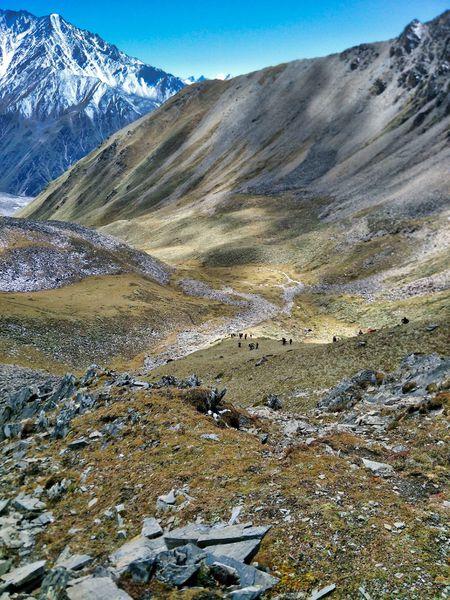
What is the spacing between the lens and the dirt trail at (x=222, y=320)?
195ft

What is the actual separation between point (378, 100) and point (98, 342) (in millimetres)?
160399

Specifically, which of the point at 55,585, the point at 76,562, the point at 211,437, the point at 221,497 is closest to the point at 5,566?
the point at 76,562

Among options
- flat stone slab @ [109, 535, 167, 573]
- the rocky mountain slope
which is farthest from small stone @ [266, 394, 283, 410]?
the rocky mountain slope

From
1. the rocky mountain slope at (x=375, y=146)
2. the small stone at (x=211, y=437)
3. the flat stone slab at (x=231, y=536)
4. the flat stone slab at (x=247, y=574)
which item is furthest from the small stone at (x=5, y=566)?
the rocky mountain slope at (x=375, y=146)

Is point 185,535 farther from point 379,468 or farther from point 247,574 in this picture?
point 379,468

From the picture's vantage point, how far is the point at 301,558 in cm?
1098

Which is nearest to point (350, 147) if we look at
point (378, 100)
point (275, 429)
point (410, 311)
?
point (378, 100)

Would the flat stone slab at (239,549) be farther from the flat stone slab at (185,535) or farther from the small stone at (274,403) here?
the small stone at (274,403)

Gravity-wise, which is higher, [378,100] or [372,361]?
[378,100]

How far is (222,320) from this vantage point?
74.6 metres

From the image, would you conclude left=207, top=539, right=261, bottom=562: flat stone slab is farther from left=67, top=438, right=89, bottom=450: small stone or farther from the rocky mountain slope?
the rocky mountain slope

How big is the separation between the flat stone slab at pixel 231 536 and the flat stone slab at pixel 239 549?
144 mm

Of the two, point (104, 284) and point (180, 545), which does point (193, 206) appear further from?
point (180, 545)

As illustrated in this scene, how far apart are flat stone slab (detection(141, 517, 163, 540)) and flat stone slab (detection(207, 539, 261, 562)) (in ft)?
6.81
